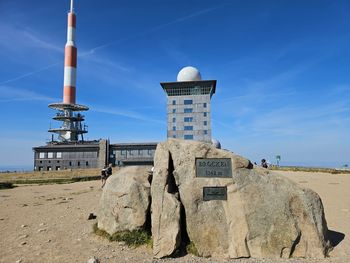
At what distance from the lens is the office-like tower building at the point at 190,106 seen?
305 feet

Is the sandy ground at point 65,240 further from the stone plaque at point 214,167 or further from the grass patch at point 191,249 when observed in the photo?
the stone plaque at point 214,167

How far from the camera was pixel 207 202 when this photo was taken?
9.73 meters

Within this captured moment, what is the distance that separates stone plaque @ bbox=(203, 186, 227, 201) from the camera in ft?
32.1

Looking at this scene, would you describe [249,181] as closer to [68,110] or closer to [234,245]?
[234,245]

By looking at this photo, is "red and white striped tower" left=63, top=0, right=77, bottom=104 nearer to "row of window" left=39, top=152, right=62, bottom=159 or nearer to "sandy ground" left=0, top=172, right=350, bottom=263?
"row of window" left=39, top=152, right=62, bottom=159

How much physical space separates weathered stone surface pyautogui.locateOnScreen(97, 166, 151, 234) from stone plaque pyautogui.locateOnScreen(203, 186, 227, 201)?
220 cm

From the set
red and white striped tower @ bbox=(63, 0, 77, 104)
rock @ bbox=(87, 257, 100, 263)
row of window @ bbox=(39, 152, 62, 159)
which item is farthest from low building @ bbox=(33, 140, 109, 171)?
rock @ bbox=(87, 257, 100, 263)

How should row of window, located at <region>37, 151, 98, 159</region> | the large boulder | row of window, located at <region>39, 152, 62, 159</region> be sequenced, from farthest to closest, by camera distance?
row of window, located at <region>39, 152, 62, 159</region> < row of window, located at <region>37, 151, 98, 159</region> < the large boulder

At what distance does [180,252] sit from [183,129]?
84.6 metres

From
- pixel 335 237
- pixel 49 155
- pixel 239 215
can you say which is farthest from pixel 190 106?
pixel 239 215

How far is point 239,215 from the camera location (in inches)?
373

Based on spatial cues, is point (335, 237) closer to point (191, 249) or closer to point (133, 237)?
point (191, 249)

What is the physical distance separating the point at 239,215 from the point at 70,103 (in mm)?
92945

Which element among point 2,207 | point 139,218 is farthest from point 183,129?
point 139,218
